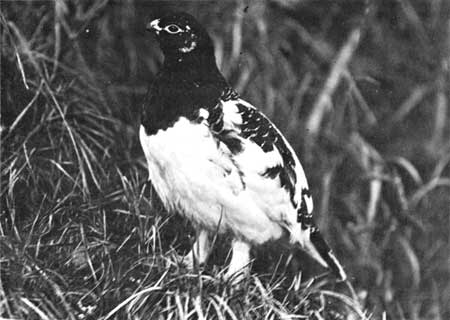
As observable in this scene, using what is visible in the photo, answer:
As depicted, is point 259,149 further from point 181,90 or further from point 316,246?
point 316,246

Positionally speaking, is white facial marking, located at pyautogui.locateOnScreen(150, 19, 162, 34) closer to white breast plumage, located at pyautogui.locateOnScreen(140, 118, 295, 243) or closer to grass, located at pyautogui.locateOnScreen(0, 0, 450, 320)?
white breast plumage, located at pyautogui.locateOnScreen(140, 118, 295, 243)

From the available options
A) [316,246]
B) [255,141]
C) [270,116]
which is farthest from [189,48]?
[270,116]

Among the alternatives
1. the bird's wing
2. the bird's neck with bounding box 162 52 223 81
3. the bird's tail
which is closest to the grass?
the bird's tail

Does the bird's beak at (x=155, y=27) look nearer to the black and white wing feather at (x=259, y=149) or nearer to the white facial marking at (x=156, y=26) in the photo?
the white facial marking at (x=156, y=26)

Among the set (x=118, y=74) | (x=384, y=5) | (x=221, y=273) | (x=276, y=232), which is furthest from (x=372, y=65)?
(x=221, y=273)

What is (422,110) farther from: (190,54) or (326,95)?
(190,54)

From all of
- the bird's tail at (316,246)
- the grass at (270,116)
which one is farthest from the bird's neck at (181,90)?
the bird's tail at (316,246)
